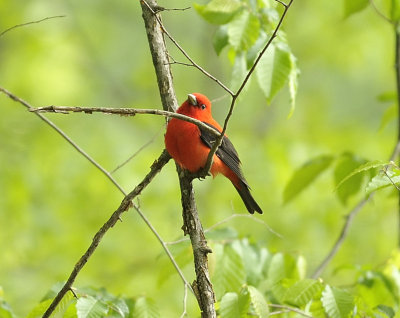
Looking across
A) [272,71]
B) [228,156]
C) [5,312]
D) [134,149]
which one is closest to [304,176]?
[228,156]

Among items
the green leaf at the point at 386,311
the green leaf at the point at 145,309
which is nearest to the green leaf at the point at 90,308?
the green leaf at the point at 145,309

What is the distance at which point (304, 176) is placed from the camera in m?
4.40

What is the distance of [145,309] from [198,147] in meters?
1.09

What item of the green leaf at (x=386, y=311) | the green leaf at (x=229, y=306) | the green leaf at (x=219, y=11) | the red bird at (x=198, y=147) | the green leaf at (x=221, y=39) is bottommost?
the green leaf at (x=386, y=311)

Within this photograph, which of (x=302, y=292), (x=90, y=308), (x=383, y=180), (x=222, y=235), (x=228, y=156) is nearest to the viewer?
(x=383, y=180)

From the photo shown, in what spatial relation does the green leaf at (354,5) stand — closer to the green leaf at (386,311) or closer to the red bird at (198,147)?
the red bird at (198,147)

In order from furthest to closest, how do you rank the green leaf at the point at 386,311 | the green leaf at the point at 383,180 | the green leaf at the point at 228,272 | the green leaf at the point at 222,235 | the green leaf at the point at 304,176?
the green leaf at the point at 304,176 < the green leaf at the point at 222,235 < the green leaf at the point at 228,272 < the green leaf at the point at 386,311 < the green leaf at the point at 383,180

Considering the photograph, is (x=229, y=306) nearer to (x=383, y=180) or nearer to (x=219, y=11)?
(x=383, y=180)

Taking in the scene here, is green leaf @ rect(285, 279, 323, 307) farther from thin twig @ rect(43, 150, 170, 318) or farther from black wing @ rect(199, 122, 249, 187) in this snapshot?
black wing @ rect(199, 122, 249, 187)

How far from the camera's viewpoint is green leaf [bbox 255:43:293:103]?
3.42 meters

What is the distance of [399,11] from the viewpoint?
3.73 m

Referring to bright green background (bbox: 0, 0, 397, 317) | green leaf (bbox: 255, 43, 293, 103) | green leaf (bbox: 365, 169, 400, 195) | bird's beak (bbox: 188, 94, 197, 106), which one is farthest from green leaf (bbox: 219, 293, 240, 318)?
bird's beak (bbox: 188, 94, 197, 106)

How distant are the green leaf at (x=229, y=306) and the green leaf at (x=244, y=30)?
138 centimetres

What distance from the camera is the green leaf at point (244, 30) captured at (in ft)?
11.2
